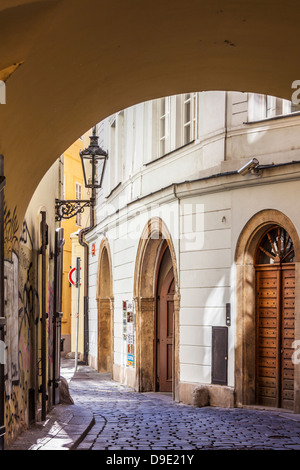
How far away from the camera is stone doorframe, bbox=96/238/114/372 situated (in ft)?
75.2

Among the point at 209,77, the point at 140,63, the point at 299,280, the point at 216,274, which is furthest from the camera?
the point at 216,274

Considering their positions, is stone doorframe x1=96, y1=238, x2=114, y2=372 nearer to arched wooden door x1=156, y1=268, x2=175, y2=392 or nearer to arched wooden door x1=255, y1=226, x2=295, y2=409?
arched wooden door x1=156, y1=268, x2=175, y2=392

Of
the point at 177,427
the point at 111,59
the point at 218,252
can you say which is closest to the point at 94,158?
the point at 218,252

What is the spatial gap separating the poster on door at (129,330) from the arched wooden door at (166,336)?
794 mm

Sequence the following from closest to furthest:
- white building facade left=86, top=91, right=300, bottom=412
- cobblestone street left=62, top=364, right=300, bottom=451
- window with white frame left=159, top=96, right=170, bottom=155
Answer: cobblestone street left=62, top=364, right=300, bottom=451
white building facade left=86, top=91, right=300, bottom=412
window with white frame left=159, top=96, right=170, bottom=155

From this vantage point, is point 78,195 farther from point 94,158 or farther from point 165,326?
point 94,158

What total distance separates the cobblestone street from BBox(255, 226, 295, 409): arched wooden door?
22.1 inches

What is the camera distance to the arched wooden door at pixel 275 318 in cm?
1298

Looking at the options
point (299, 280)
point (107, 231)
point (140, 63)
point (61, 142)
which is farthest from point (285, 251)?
point (107, 231)

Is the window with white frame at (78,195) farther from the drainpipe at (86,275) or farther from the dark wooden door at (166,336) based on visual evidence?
the dark wooden door at (166,336)

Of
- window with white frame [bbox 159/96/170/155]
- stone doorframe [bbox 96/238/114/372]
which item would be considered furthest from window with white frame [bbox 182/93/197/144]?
stone doorframe [bbox 96/238/114/372]

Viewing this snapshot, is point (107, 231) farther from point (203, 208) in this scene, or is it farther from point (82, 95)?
point (82, 95)

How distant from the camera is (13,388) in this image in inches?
324
